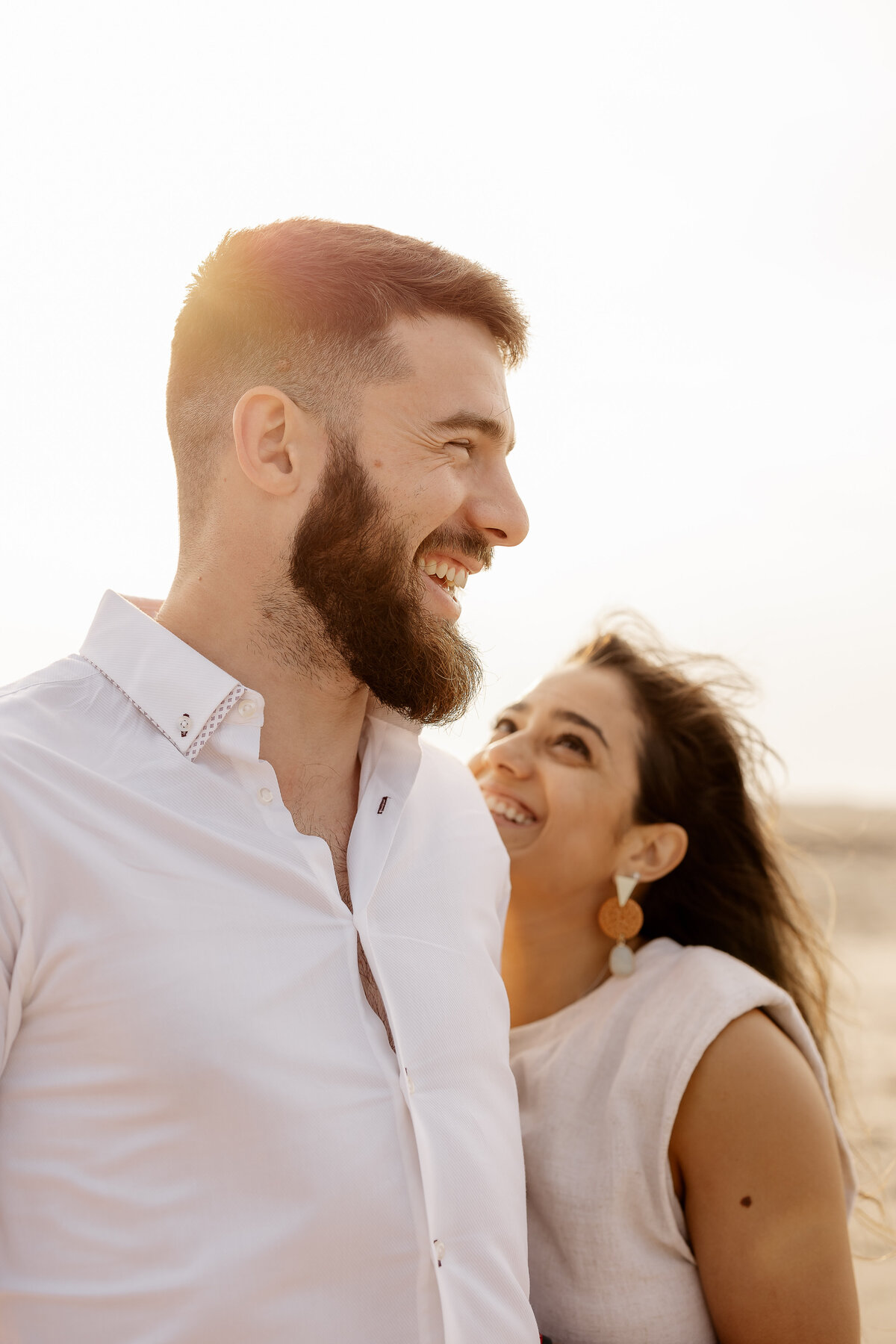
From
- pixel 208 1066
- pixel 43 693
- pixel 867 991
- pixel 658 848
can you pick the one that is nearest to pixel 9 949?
pixel 208 1066

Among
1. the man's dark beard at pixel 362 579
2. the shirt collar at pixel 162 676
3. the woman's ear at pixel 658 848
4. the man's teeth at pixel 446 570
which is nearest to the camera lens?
the shirt collar at pixel 162 676

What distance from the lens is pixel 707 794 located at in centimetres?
322

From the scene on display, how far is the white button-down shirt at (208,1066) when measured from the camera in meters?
1.53

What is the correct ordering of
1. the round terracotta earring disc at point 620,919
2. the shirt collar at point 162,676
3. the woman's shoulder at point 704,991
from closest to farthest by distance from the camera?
the shirt collar at point 162,676 < the woman's shoulder at point 704,991 < the round terracotta earring disc at point 620,919

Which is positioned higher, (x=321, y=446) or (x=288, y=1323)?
(x=321, y=446)

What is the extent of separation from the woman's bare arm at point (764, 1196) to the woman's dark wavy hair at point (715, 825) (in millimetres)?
739

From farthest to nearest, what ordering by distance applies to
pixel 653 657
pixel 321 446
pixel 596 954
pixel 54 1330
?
pixel 653 657, pixel 596 954, pixel 321 446, pixel 54 1330

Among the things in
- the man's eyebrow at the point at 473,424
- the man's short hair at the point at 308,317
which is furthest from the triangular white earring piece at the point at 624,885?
the man's short hair at the point at 308,317

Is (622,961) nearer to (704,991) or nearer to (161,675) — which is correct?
(704,991)

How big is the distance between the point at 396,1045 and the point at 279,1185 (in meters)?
0.28

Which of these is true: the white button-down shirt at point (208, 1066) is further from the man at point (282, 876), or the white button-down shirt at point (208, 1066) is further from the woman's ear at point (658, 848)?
the woman's ear at point (658, 848)

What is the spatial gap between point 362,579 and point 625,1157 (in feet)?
4.57

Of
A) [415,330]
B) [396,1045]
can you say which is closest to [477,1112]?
[396,1045]

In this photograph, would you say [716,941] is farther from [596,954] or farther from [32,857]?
[32,857]
